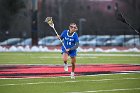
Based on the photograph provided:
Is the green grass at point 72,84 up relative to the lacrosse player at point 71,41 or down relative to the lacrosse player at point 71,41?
down

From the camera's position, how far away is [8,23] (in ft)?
272

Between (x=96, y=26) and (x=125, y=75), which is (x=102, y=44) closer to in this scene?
(x=96, y=26)

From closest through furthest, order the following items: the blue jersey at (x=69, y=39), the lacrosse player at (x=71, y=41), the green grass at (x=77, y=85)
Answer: the green grass at (x=77, y=85) < the lacrosse player at (x=71, y=41) < the blue jersey at (x=69, y=39)

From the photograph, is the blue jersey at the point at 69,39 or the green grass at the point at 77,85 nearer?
the green grass at the point at 77,85

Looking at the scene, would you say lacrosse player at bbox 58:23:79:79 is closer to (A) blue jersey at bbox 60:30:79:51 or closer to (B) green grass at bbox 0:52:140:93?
(A) blue jersey at bbox 60:30:79:51

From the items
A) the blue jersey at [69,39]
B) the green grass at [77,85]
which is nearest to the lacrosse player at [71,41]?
the blue jersey at [69,39]

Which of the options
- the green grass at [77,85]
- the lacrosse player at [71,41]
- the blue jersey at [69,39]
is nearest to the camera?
the green grass at [77,85]

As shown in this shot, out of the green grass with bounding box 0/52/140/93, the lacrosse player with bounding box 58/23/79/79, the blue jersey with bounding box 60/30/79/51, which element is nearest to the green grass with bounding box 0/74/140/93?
the green grass with bounding box 0/52/140/93

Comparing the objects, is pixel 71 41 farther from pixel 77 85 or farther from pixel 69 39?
pixel 77 85

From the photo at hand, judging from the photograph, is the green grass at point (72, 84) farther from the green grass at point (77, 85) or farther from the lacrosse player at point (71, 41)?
the lacrosse player at point (71, 41)

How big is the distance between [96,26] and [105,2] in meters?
10.1

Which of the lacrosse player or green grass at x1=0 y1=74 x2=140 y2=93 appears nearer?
green grass at x1=0 y1=74 x2=140 y2=93

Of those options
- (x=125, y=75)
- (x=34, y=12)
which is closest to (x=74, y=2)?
(x=34, y=12)

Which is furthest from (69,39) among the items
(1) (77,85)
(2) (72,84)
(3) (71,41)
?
(1) (77,85)
